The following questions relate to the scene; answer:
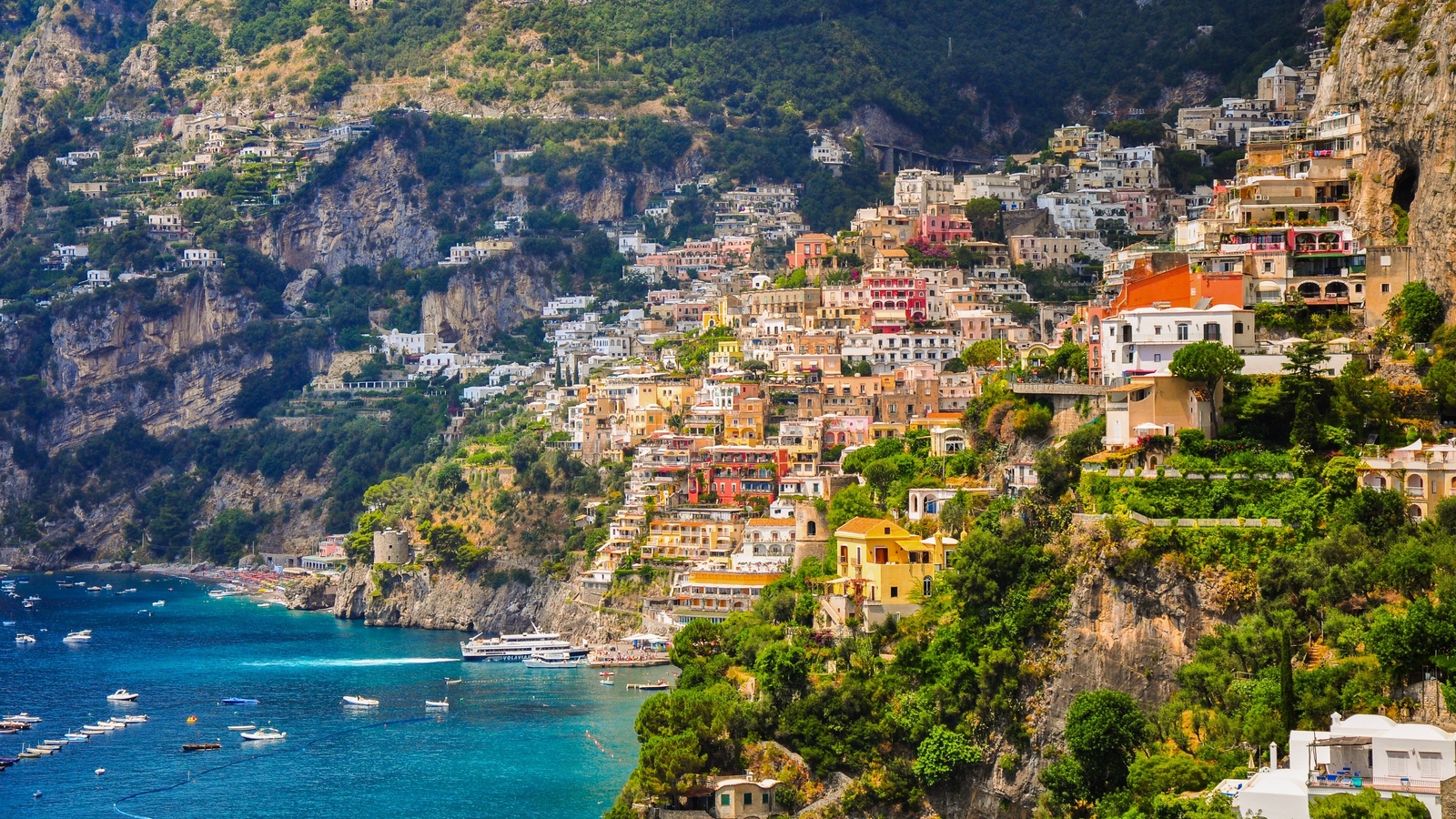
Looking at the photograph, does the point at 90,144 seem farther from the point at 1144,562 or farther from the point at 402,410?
the point at 1144,562

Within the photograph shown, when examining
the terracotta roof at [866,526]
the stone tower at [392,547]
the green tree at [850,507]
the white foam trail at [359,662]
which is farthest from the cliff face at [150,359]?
the terracotta roof at [866,526]

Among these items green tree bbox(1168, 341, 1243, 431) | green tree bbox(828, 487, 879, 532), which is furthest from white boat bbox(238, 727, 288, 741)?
green tree bbox(1168, 341, 1243, 431)

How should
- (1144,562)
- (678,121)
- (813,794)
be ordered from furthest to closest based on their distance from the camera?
(678,121), (813,794), (1144,562)

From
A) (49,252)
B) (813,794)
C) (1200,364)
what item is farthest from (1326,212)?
(49,252)

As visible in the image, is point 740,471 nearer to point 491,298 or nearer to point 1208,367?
point 1208,367

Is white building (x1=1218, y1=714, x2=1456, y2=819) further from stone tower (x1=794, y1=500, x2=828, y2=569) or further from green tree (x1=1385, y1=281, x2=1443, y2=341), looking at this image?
stone tower (x1=794, y1=500, x2=828, y2=569)

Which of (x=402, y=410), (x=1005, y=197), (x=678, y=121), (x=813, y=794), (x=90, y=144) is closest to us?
(x=813, y=794)
